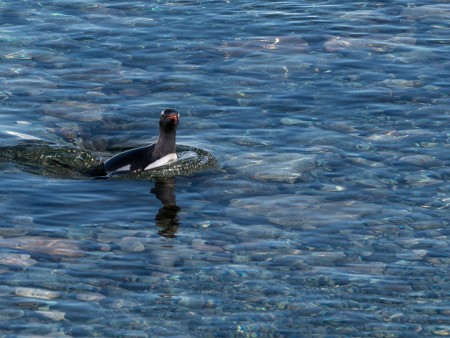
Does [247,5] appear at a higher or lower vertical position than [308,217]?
higher

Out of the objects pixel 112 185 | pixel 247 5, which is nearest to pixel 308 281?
pixel 112 185

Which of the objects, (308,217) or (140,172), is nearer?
(308,217)

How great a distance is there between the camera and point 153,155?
53.3 feet

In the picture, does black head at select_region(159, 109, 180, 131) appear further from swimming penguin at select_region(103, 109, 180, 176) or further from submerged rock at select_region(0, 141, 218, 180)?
submerged rock at select_region(0, 141, 218, 180)

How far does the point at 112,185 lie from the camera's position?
51.8 ft

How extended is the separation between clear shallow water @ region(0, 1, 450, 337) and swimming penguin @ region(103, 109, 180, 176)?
1.11 ft

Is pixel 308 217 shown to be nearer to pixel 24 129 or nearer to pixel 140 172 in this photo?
pixel 140 172

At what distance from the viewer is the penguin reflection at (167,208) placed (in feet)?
46.9

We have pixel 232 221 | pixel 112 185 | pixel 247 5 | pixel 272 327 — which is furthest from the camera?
pixel 247 5

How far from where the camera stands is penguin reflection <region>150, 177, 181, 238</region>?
14.3 metres

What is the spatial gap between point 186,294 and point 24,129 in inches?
241

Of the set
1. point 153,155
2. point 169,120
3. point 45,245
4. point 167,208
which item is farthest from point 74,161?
point 45,245

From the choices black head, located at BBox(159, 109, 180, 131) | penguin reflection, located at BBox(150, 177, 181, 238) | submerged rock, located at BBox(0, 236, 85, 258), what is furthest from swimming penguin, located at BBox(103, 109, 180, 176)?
submerged rock, located at BBox(0, 236, 85, 258)

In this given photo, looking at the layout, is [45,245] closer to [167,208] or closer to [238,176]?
[167,208]
